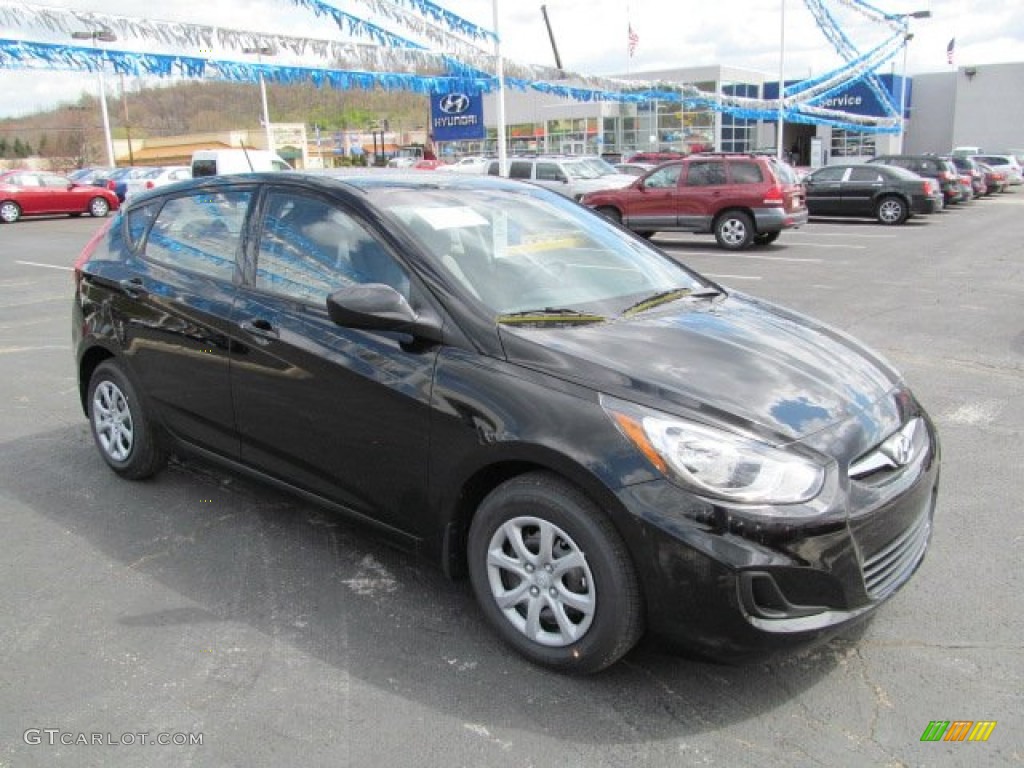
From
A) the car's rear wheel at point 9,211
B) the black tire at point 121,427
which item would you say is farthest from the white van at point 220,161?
the black tire at point 121,427

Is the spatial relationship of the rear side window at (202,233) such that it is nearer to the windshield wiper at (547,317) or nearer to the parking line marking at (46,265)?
the windshield wiper at (547,317)

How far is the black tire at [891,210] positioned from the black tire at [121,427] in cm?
2052

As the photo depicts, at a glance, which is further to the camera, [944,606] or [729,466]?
[944,606]

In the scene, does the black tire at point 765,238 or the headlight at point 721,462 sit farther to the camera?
the black tire at point 765,238

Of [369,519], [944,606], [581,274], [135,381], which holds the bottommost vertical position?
[944,606]

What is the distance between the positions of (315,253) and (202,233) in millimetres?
909

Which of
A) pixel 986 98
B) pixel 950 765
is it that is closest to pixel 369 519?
pixel 950 765

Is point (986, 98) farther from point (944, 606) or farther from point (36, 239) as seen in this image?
point (944, 606)

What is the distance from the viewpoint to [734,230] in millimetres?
16375

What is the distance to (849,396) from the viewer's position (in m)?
3.05

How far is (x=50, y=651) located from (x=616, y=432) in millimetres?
2229

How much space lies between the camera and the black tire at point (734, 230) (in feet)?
53.1

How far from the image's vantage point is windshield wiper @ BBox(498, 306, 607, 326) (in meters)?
3.18

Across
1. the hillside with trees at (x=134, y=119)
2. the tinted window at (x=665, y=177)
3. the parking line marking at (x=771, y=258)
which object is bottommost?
the parking line marking at (x=771, y=258)
